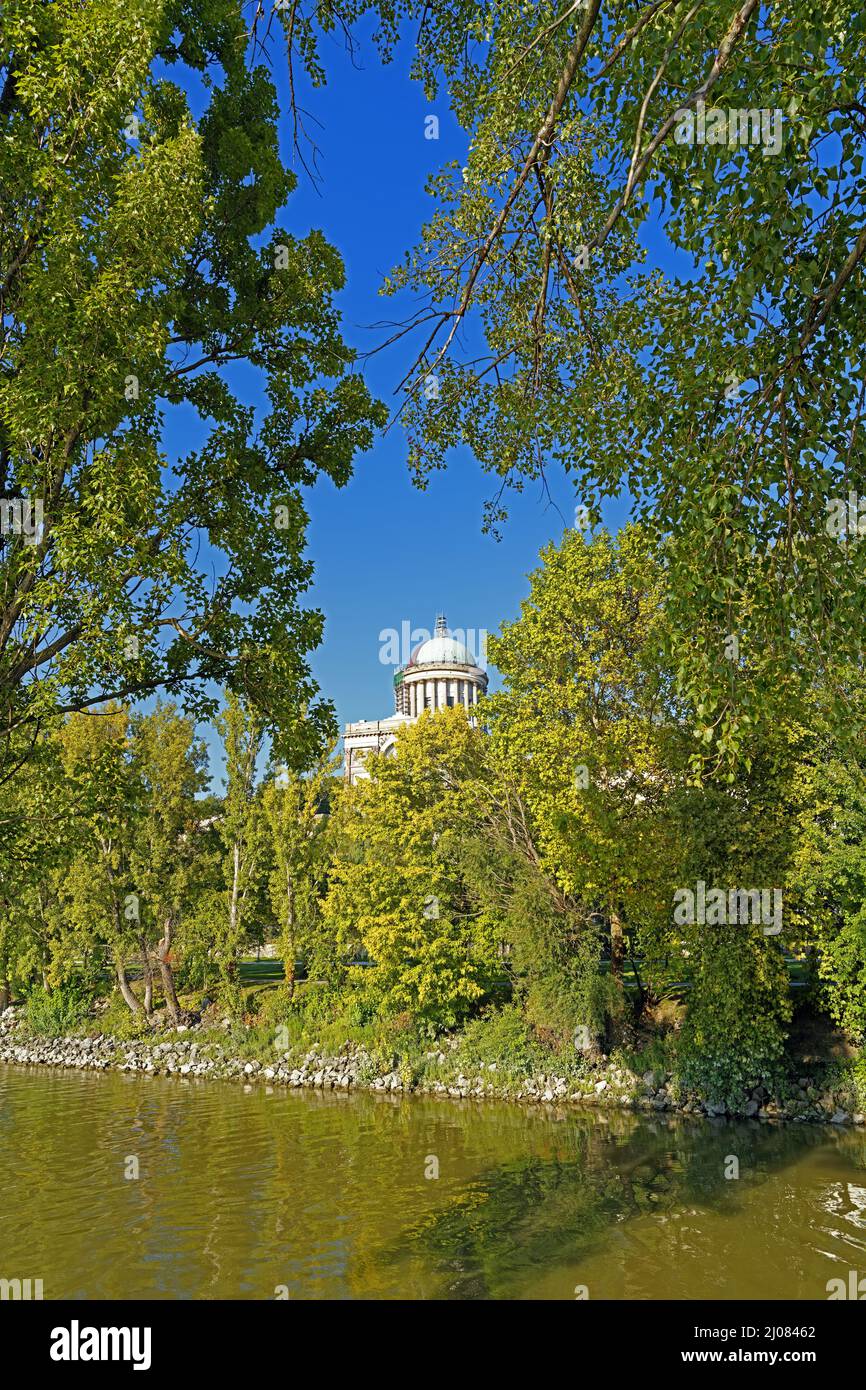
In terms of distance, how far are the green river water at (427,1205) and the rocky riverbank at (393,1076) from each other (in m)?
0.85

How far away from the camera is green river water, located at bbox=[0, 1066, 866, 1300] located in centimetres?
1027

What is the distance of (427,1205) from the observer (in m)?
13.1

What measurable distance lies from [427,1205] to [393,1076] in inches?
416

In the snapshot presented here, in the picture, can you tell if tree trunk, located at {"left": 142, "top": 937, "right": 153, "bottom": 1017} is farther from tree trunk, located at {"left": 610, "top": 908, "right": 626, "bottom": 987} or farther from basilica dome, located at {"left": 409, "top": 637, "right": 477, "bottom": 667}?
basilica dome, located at {"left": 409, "top": 637, "right": 477, "bottom": 667}

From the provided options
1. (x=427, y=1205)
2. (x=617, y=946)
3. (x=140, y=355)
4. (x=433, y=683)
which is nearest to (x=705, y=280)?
(x=140, y=355)

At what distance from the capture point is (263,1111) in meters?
20.7

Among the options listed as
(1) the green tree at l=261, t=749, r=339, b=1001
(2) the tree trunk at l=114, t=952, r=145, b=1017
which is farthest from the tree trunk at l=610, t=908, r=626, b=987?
(2) the tree trunk at l=114, t=952, r=145, b=1017

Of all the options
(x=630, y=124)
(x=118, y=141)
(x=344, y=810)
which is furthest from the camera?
(x=344, y=810)

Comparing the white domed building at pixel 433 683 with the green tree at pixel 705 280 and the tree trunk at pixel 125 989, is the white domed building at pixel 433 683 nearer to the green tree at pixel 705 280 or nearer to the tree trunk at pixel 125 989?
the tree trunk at pixel 125 989

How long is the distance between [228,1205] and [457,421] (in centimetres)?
1256

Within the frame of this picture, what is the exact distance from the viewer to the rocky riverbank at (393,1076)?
59.2ft

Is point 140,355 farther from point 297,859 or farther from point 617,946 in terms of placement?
point 297,859
